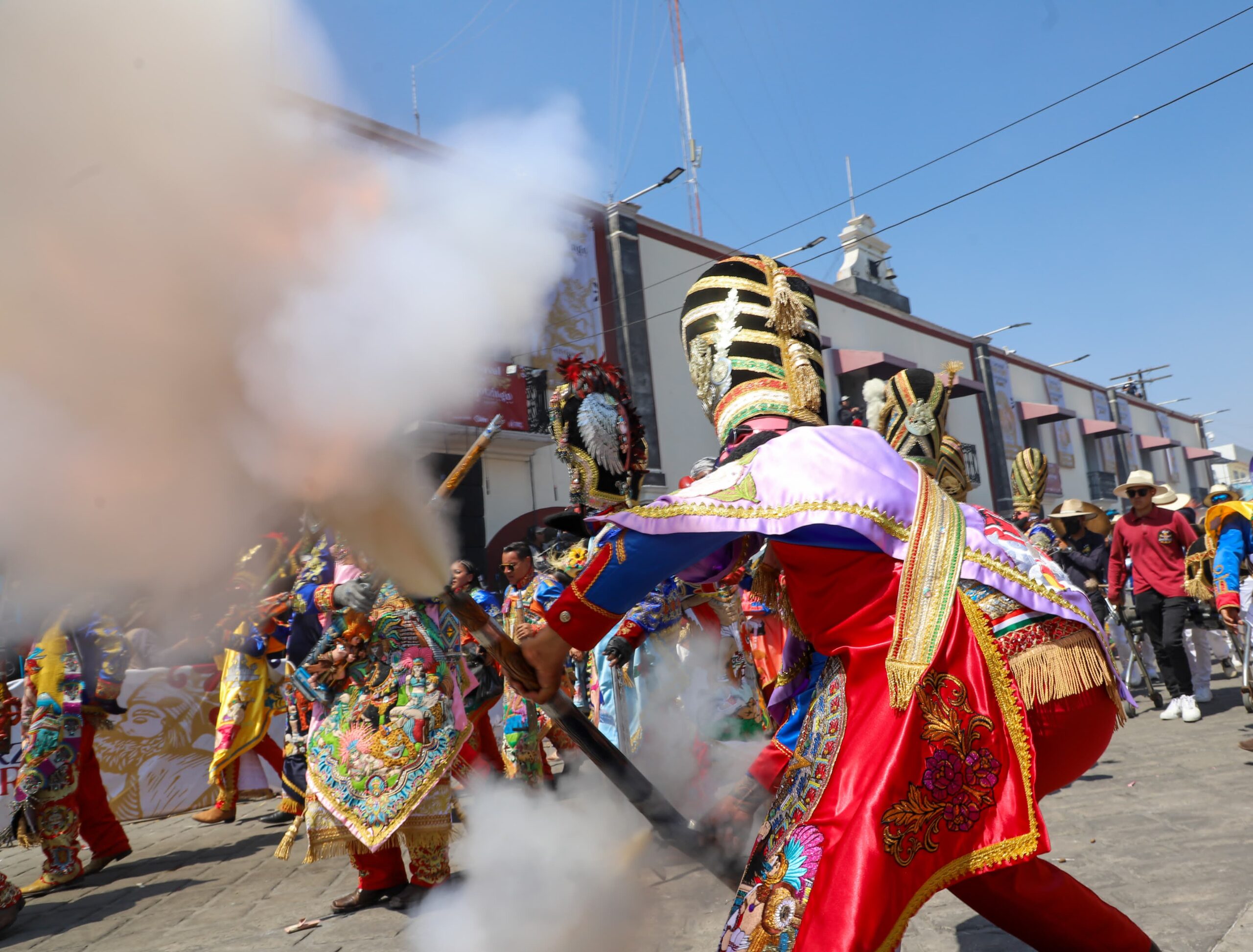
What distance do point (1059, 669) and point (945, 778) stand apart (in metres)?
0.37

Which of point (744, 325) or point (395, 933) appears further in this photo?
point (395, 933)

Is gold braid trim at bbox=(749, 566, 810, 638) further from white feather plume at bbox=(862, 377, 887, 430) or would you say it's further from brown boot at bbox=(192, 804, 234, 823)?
brown boot at bbox=(192, 804, 234, 823)

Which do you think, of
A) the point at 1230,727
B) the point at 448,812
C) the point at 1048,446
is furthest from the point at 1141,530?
the point at 1048,446

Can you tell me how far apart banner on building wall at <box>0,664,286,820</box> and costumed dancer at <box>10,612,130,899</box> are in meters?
1.32

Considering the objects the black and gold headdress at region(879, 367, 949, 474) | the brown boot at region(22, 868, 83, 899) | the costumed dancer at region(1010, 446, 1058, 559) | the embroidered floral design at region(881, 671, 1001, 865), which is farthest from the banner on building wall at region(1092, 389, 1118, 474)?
the embroidered floral design at region(881, 671, 1001, 865)

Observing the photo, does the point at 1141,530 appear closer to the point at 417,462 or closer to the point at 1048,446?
the point at 417,462

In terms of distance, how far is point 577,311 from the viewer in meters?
15.5

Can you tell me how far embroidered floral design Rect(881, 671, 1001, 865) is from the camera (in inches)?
68.7

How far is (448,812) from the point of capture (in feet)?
13.9

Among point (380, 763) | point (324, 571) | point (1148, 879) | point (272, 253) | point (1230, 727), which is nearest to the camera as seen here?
point (272, 253)

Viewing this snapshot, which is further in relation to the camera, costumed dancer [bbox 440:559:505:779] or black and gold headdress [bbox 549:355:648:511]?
black and gold headdress [bbox 549:355:648:511]

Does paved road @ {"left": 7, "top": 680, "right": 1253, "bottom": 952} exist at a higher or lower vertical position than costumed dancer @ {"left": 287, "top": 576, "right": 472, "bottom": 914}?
lower

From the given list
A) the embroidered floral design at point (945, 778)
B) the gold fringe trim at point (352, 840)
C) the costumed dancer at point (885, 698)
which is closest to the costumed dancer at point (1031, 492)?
the gold fringe trim at point (352, 840)

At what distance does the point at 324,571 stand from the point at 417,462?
2107 millimetres
